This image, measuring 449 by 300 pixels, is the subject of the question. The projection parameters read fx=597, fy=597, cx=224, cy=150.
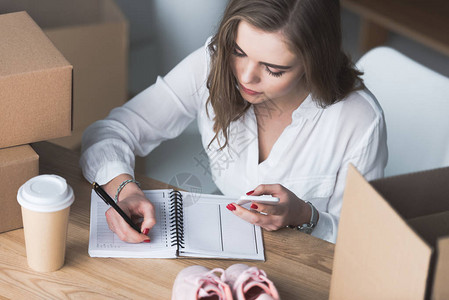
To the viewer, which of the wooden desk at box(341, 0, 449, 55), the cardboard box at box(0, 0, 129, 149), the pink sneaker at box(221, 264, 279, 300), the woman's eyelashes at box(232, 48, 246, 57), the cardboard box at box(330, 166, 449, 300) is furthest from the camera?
the wooden desk at box(341, 0, 449, 55)

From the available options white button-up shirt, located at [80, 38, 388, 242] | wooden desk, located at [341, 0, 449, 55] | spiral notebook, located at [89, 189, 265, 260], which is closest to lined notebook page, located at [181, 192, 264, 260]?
spiral notebook, located at [89, 189, 265, 260]

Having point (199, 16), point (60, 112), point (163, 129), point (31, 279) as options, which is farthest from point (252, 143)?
point (199, 16)

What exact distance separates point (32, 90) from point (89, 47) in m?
1.19

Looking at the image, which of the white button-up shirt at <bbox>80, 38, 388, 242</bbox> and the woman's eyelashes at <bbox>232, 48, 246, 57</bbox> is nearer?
the woman's eyelashes at <bbox>232, 48, 246, 57</bbox>

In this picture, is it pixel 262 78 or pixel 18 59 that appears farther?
pixel 262 78

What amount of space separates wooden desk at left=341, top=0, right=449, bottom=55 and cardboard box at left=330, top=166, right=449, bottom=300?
2.00 metres

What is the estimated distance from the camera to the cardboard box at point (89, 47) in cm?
210

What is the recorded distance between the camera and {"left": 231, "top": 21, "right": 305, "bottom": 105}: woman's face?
1.14 m

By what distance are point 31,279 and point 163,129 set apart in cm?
57

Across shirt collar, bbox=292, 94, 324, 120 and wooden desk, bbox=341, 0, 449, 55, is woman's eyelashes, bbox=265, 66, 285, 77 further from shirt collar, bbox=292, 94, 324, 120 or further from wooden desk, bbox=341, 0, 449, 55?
wooden desk, bbox=341, 0, 449, 55

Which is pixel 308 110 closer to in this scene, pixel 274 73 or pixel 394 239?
pixel 274 73

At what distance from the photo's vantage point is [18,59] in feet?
3.32

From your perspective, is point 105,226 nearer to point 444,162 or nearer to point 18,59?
point 18,59

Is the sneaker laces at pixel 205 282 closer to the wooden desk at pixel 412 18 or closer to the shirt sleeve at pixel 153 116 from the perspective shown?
the shirt sleeve at pixel 153 116
